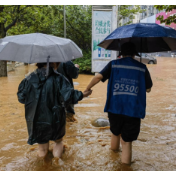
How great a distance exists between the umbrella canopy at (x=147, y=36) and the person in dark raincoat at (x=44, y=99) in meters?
1.02

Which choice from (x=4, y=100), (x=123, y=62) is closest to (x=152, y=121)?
(x=123, y=62)

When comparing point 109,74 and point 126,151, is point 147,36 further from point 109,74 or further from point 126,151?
point 126,151

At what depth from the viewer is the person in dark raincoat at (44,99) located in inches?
116

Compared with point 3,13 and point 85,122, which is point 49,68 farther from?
point 3,13

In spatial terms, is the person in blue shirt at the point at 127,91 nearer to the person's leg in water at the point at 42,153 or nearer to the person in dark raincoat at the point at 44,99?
the person in dark raincoat at the point at 44,99

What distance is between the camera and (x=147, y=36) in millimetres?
2891

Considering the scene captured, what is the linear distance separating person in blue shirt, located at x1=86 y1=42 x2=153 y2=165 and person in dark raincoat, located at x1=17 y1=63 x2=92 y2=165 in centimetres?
52

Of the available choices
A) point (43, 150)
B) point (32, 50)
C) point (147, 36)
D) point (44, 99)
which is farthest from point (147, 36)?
point (43, 150)

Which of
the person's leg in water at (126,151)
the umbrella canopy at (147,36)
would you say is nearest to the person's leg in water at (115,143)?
the person's leg in water at (126,151)

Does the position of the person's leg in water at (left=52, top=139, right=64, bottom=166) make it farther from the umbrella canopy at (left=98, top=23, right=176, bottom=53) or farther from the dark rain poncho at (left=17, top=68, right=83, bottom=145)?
the umbrella canopy at (left=98, top=23, right=176, bottom=53)

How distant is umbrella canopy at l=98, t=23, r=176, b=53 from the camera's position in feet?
9.61

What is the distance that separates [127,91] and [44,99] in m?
1.15

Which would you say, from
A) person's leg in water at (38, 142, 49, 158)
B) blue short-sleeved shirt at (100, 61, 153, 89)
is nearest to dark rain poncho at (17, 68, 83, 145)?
person's leg in water at (38, 142, 49, 158)

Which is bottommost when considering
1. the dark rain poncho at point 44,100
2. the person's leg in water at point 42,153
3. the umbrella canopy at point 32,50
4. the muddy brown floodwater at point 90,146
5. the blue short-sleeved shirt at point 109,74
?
the muddy brown floodwater at point 90,146
